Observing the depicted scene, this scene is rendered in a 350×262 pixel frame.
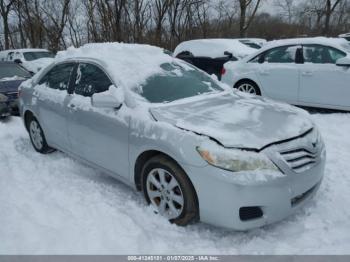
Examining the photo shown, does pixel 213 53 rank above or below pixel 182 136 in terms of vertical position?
above

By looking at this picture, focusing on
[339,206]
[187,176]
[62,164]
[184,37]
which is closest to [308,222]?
[339,206]

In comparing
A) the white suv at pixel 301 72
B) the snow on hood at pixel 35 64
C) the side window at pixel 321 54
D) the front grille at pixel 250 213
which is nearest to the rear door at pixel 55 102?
the front grille at pixel 250 213

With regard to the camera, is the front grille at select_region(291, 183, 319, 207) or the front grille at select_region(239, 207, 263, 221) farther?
the front grille at select_region(291, 183, 319, 207)

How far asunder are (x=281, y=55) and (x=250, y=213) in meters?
5.44

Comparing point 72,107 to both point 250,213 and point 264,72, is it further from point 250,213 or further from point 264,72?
point 264,72

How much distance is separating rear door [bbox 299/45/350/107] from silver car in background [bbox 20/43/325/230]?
10.8 ft

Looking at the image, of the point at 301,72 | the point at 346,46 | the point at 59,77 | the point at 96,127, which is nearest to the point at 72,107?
the point at 96,127

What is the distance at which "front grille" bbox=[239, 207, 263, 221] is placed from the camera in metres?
2.96

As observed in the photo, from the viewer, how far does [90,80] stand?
436 centimetres

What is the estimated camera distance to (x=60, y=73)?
498 cm

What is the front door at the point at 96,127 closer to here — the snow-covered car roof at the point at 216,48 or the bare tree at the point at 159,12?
the snow-covered car roof at the point at 216,48

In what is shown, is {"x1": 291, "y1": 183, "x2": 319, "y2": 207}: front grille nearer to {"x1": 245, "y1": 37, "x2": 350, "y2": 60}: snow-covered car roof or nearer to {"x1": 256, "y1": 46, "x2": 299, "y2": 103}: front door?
{"x1": 256, "y1": 46, "x2": 299, "y2": 103}: front door

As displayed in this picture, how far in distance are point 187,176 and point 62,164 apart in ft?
8.02

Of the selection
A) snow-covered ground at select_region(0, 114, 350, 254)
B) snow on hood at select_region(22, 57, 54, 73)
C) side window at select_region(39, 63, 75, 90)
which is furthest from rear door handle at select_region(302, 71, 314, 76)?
snow on hood at select_region(22, 57, 54, 73)
